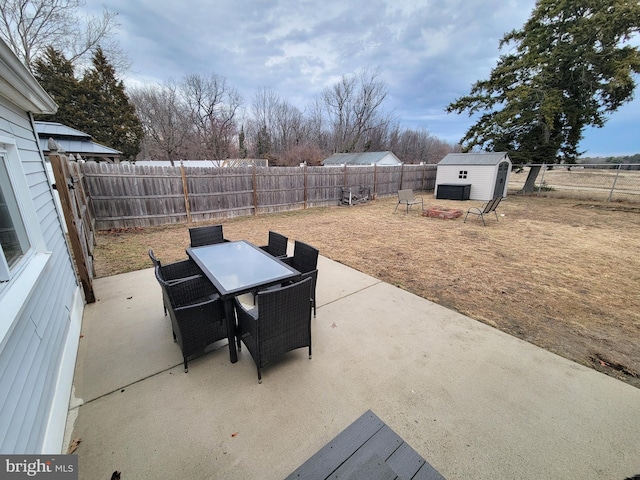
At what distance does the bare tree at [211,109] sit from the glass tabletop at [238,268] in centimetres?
2216

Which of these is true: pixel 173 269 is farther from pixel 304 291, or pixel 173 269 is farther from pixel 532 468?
pixel 532 468

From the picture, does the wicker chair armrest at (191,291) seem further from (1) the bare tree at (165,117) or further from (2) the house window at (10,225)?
(1) the bare tree at (165,117)

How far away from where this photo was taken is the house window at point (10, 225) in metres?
1.73

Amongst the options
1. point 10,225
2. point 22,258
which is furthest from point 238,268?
point 10,225

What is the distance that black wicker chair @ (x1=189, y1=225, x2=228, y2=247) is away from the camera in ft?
12.1

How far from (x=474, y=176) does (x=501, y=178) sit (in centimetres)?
131

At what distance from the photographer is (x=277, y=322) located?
6.74ft

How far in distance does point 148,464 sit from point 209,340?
88cm

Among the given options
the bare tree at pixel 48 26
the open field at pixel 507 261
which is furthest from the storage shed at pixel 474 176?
the bare tree at pixel 48 26

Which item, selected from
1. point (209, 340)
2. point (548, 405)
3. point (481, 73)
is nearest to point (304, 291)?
point (209, 340)

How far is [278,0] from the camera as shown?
9.60 metres

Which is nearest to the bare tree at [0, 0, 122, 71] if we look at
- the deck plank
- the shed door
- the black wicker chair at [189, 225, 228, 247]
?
the black wicker chair at [189, 225, 228, 247]

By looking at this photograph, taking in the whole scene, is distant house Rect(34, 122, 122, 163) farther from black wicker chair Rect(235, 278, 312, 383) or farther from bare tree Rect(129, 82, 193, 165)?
bare tree Rect(129, 82, 193, 165)

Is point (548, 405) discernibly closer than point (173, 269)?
Yes
